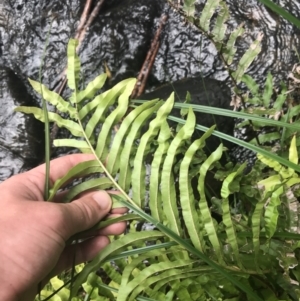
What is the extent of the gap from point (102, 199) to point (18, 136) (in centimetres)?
121

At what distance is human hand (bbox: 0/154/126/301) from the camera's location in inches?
36.9

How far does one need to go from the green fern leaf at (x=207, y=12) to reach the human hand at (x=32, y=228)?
0.55 meters

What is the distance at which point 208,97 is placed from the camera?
1.80m

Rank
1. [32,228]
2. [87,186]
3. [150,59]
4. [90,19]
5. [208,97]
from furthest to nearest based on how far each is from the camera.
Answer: [90,19] < [150,59] < [208,97] < [87,186] < [32,228]

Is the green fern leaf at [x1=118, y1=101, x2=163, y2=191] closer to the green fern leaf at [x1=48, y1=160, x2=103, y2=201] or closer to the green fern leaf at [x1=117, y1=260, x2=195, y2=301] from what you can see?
the green fern leaf at [x1=48, y1=160, x2=103, y2=201]

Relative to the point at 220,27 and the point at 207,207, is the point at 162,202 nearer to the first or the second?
the point at 207,207

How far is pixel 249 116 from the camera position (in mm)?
977

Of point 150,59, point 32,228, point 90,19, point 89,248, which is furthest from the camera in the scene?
point 90,19

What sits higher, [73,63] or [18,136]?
[73,63]

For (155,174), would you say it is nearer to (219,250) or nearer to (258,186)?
(219,250)

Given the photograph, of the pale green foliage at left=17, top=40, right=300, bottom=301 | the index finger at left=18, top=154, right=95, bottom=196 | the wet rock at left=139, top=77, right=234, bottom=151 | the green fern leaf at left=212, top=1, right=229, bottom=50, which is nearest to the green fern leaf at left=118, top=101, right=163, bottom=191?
the pale green foliage at left=17, top=40, right=300, bottom=301

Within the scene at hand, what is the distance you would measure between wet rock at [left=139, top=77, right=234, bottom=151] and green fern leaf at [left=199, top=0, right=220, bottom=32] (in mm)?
537

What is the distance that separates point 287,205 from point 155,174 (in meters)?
0.38

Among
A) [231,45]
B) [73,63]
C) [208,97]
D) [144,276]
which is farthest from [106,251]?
[208,97]
